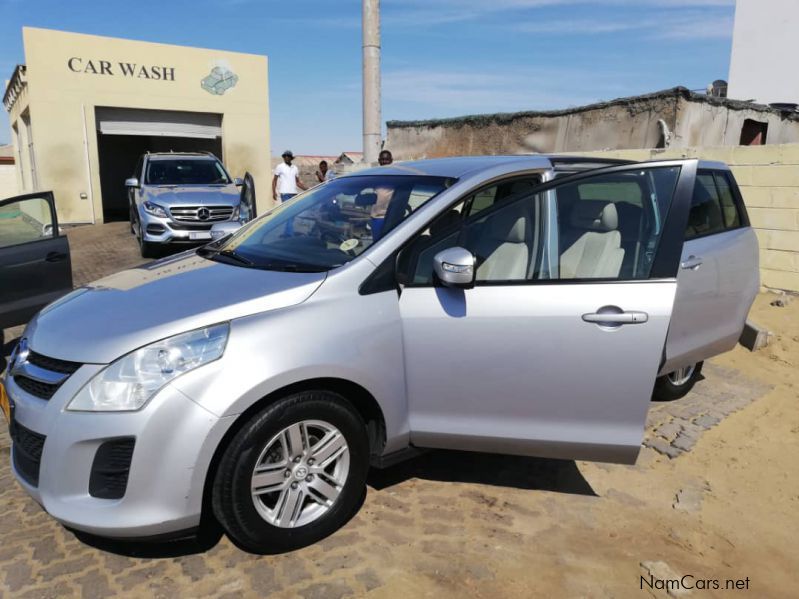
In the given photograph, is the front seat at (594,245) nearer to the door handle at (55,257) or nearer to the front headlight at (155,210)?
the door handle at (55,257)

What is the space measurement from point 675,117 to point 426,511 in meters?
8.63

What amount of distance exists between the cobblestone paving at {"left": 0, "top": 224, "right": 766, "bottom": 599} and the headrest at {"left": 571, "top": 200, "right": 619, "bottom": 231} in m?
1.45

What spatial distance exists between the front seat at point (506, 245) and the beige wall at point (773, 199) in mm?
5122

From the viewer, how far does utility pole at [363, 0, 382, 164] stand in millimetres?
11355

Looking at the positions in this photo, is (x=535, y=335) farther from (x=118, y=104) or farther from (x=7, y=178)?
(x=7, y=178)

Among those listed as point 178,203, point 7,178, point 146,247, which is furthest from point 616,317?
point 7,178

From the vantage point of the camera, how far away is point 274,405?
2631 millimetres

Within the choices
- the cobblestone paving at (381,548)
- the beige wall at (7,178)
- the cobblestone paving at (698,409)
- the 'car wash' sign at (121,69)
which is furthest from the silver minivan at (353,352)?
the beige wall at (7,178)

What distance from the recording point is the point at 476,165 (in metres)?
3.50

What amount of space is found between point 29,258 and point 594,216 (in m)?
4.52

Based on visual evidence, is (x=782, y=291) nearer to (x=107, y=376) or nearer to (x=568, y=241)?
(x=568, y=241)

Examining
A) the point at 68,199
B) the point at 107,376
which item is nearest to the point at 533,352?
the point at 107,376

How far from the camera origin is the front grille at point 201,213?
1024cm

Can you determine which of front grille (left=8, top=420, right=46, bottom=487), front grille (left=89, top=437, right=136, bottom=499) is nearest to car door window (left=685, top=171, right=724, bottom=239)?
front grille (left=89, top=437, right=136, bottom=499)
